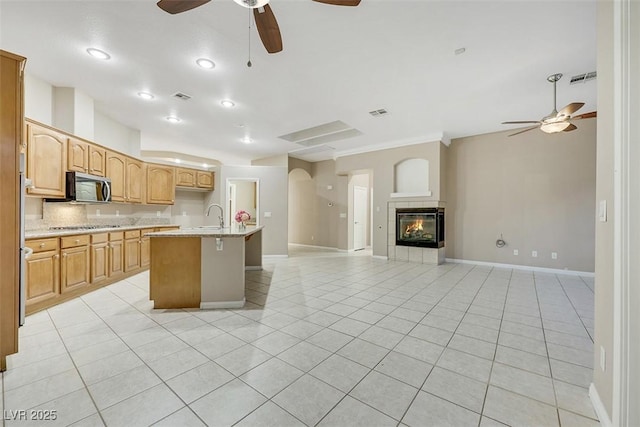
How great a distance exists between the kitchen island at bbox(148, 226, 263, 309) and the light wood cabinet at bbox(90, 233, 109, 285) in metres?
1.51

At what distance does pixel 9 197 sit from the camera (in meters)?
1.86

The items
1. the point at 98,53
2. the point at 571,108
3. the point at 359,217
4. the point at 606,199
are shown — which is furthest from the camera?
the point at 359,217

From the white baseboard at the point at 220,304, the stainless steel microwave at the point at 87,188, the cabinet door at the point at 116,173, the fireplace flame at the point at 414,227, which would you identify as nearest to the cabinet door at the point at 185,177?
the cabinet door at the point at 116,173

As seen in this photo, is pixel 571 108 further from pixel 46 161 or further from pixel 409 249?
pixel 46 161

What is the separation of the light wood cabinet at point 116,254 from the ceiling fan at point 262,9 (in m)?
3.75

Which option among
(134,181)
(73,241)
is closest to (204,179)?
(134,181)

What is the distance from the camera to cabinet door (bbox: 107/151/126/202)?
175 inches

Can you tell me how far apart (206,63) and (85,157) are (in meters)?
2.50

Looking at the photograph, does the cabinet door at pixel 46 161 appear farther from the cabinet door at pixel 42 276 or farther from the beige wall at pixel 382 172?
the beige wall at pixel 382 172

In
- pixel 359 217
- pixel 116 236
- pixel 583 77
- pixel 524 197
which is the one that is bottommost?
pixel 116 236

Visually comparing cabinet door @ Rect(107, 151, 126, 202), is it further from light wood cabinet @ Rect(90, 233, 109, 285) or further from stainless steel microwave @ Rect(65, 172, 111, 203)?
light wood cabinet @ Rect(90, 233, 109, 285)

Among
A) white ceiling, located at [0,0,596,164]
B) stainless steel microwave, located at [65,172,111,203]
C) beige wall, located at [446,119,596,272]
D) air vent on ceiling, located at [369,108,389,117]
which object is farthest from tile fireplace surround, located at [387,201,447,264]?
stainless steel microwave, located at [65,172,111,203]

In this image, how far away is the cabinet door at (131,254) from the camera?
4.48m

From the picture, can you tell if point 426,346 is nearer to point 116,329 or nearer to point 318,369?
point 318,369
